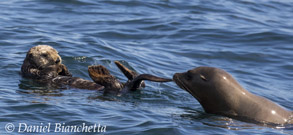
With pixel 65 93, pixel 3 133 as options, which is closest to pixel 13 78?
pixel 65 93

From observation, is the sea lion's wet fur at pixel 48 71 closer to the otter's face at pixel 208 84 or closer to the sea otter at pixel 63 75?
the sea otter at pixel 63 75

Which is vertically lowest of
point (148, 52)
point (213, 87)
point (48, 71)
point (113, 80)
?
point (148, 52)

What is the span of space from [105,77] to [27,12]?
357 inches

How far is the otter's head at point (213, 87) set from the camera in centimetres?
805

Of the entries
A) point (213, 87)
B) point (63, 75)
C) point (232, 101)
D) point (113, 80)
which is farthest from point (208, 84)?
point (63, 75)

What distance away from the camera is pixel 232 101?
806 centimetres

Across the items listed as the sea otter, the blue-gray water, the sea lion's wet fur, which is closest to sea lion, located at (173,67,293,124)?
the blue-gray water

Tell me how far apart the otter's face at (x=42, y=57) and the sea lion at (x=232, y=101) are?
3.70m

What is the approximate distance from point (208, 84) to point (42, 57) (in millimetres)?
4062

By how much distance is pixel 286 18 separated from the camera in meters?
19.4

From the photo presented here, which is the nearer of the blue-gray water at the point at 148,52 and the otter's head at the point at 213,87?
the blue-gray water at the point at 148,52

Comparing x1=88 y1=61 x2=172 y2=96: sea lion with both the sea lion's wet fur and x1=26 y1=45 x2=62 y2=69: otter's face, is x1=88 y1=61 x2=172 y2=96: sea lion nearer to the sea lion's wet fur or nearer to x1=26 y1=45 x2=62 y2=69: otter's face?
the sea lion's wet fur

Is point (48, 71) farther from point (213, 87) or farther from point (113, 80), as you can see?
point (213, 87)

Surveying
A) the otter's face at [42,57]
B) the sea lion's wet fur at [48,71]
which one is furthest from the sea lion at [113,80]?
the otter's face at [42,57]
